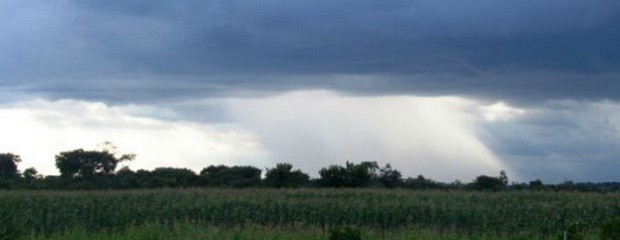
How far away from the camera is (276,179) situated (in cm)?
5456

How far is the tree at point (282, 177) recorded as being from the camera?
54.3 metres

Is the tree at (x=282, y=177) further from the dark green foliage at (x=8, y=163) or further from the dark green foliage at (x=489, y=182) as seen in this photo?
the dark green foliage at (x=8, y=163)

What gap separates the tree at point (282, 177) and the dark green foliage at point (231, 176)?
72 cm

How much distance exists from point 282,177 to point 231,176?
692 cm

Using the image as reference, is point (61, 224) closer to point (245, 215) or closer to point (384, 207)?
point (245, 215)

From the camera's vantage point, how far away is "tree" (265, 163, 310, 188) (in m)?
54.3

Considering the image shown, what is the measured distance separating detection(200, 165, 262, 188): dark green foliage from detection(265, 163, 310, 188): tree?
72cm

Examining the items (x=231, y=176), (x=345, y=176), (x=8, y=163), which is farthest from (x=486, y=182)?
(x=8, y=163)

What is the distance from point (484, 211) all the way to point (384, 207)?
10.9 feet

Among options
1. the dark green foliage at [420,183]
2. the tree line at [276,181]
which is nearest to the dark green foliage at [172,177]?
the tree line at [276,181]

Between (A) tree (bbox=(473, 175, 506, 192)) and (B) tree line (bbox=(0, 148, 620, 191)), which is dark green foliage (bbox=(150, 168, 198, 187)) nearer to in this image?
(B) tree line (bbox=(0, 148, 620, 191))

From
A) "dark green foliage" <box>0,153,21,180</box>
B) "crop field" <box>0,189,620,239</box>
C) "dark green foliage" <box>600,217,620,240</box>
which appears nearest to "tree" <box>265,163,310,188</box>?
"crop field" <box>0,189,620,239</box>

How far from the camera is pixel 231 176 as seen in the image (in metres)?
60.8

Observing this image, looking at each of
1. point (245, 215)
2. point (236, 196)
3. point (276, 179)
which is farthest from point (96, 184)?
point (245, 215)
